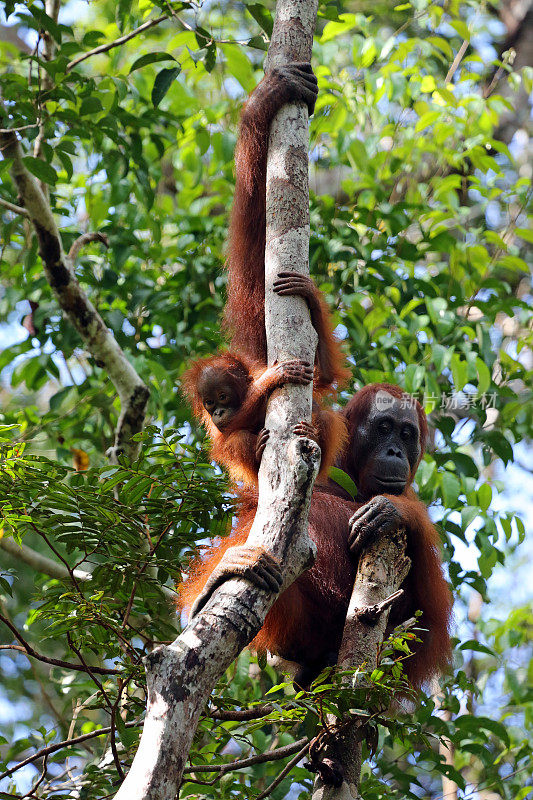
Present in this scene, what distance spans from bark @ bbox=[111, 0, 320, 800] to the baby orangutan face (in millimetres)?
831

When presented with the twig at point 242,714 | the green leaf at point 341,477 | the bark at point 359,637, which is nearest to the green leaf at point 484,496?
the green leaf at point 341,477

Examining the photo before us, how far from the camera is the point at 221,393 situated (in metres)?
3.42

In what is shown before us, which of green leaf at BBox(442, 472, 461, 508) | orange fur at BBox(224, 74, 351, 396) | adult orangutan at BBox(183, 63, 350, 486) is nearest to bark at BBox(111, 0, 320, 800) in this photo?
adult orangutan at BBox(183, 63, 350, 486)

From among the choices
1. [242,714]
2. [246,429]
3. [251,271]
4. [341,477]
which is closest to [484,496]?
[341,477]

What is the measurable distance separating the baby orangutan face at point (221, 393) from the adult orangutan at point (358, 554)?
0.34 metres

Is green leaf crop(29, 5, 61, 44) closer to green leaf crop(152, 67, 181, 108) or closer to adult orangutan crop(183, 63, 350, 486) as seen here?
green leaf crop(152, 67, 181, 108)

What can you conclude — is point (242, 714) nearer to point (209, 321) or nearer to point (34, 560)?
point (34, 560)

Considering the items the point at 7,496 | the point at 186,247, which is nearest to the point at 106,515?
the point at 7,496

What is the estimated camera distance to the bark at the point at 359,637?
8.19 feet

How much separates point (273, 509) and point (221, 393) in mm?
1394

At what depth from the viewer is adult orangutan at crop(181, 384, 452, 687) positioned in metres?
3.26

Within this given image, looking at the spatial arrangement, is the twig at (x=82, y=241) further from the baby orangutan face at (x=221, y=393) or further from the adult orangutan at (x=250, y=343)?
the baby orangutan face at (x=221, y=393)

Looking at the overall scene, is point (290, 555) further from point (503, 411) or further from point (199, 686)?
point (503, 411)

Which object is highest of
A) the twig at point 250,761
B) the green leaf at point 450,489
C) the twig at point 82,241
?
the twig at point 82,241
